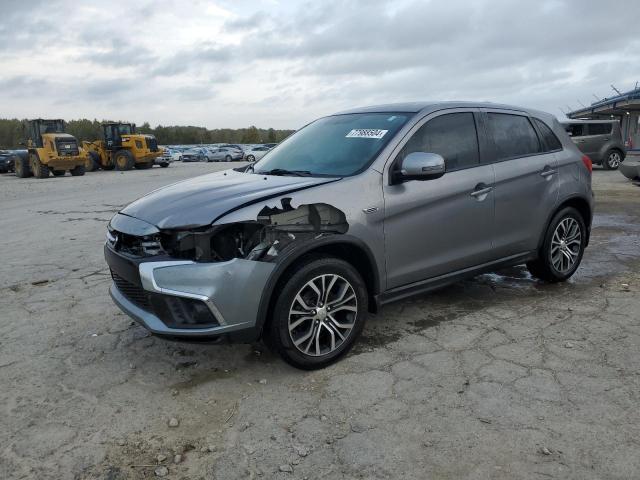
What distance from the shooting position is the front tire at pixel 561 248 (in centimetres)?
497

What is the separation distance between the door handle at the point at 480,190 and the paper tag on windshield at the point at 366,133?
88 cm

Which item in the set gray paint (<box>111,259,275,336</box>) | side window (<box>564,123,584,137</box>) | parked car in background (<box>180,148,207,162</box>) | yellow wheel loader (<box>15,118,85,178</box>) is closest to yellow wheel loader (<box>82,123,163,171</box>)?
yellow wheel loader (<box>15,118,85,178</box>)

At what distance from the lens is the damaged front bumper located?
307 cm

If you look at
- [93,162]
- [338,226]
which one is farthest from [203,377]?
[93,162]

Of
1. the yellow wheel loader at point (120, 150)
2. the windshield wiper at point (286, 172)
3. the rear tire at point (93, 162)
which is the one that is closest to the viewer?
the windshield wiper at point (286, 172)

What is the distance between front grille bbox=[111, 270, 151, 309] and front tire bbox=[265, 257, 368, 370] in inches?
31.1

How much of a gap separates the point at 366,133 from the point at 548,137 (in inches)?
80.9

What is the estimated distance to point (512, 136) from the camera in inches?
186

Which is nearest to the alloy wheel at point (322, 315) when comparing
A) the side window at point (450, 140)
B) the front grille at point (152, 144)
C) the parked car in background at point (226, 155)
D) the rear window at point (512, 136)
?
the side window at point (450, 140)

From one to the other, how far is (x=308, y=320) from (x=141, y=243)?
3.83ft

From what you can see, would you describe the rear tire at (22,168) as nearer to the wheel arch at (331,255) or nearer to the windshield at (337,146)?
the windshield at (337,146)

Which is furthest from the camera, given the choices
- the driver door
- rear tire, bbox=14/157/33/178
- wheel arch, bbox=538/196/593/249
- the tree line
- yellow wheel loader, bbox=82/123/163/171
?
the tree line

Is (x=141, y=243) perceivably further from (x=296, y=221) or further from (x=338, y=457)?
(x=338, y=457)

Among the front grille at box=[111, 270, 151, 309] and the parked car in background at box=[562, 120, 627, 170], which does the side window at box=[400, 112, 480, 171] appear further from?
the parked car in background at box=[562, 120, 627, 170]
